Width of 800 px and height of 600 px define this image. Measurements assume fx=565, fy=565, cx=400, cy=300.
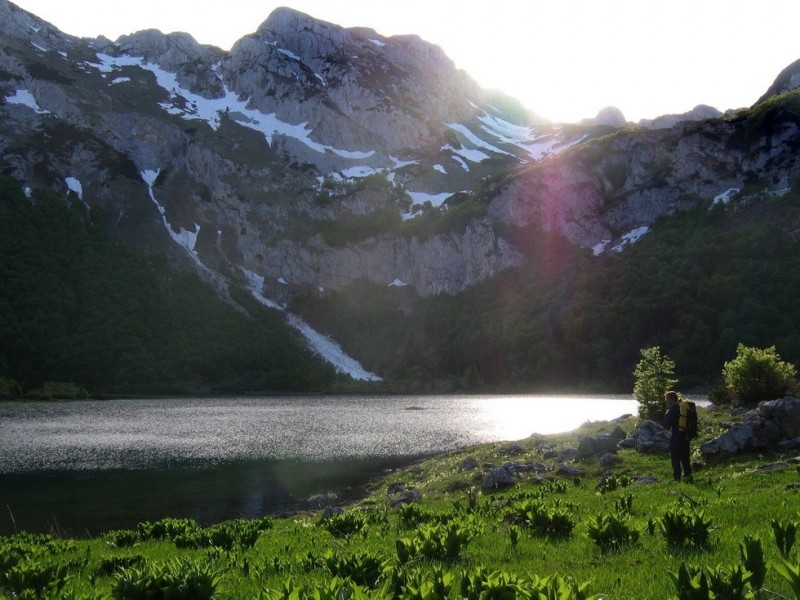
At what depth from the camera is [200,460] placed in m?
47.6

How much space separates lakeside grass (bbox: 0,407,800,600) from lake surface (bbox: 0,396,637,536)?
1208 cm

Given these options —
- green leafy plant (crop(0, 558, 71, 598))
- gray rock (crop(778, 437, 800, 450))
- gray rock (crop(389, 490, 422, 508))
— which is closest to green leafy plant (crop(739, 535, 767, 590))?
green leafy plant (crop(0, 558, 71, 598))

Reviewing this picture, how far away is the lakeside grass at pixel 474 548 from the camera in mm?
7148

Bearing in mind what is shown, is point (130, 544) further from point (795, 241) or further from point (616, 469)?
point (795, 241)

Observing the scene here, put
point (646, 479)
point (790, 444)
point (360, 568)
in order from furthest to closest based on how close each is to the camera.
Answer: point (790, 444), point (646, 479), point (360, 568)

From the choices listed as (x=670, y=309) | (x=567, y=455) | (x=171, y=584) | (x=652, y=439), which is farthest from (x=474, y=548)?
(x=670, y=309)

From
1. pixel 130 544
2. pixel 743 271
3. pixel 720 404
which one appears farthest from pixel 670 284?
pixel 130 544

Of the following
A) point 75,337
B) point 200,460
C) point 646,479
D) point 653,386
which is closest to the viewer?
point 646,479

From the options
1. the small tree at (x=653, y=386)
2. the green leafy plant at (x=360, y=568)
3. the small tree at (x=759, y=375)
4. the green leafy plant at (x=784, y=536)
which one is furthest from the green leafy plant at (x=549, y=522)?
the small tree at (x=653, y=386)

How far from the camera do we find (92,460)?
47.2 meters

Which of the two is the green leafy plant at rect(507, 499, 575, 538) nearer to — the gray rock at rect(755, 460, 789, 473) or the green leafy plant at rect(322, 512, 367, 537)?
the green leafy plant at rect(322, 512, 367, 537)

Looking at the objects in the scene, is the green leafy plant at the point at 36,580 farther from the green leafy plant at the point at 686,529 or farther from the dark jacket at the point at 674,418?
the dark jacket at the point at 674,418

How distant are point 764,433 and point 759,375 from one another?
520 inches

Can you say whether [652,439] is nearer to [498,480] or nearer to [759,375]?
[498,480]
